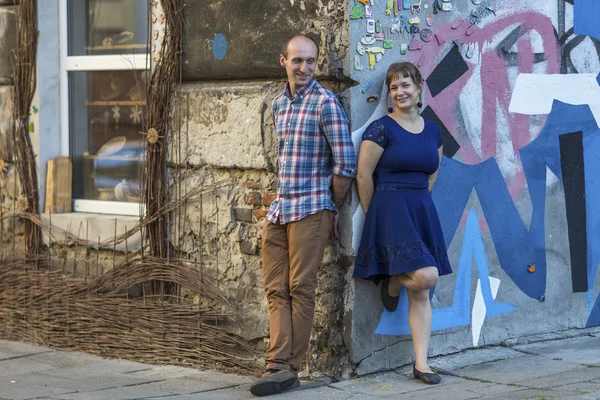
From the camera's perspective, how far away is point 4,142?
767cm

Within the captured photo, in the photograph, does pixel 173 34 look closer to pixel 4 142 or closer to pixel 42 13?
pixel 42 13

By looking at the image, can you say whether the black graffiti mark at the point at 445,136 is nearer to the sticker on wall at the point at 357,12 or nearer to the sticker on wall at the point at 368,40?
the sticker on wall at the point at 368,40

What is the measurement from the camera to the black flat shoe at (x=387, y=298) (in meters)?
6.13

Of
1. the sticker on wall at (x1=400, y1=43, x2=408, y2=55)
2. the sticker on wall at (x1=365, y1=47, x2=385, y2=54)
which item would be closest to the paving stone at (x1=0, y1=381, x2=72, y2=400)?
the sticker on wall at (x1=365, y1=47, x2=385, y2=54)

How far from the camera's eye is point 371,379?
19.8 ft

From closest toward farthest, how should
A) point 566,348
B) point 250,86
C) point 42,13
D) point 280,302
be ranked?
point 280,302 < point 250,86 < point 566,348 < point 42,13

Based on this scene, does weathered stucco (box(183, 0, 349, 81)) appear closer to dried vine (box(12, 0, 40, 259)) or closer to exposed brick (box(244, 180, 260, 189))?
exposed brick (box(244, 180, 260, 189))

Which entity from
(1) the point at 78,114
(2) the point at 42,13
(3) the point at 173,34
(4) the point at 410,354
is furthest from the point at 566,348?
(2) the point at 42,13

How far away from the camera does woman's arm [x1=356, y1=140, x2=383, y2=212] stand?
5891mm

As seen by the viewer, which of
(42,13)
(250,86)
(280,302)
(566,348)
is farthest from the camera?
(42,13)

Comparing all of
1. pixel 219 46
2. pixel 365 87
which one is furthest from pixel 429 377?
pixel 219 46

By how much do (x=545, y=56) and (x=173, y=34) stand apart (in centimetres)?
234

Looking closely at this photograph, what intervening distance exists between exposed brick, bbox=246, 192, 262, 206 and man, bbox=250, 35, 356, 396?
0.36 m

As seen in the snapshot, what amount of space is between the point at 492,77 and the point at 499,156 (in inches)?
19.2
